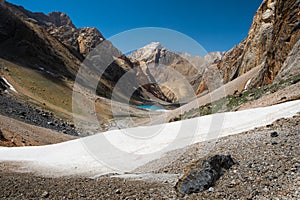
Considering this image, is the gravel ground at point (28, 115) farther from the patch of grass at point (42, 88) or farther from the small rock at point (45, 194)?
the small rock at point (45, 194)

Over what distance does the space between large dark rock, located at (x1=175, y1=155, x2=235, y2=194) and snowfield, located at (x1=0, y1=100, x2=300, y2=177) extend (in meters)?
5.88

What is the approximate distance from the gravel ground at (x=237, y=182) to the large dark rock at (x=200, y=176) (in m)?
0.18

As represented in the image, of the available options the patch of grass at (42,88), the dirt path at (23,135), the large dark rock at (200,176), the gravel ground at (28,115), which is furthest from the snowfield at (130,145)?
the patch of grass at (42,88)

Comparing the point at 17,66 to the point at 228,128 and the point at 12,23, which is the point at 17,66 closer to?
the point at 12,23

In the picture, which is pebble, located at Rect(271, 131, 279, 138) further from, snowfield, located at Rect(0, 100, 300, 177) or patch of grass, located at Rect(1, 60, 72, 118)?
patch of grass, located at Rect(1, 60, 72, 118)

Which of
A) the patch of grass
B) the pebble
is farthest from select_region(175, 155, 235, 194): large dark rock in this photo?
the patch of grass

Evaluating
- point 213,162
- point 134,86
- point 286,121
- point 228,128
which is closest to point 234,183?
point 213,162

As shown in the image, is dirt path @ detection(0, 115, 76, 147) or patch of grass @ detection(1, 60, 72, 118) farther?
patch of grass @ detection(1, 60, 72, 118)

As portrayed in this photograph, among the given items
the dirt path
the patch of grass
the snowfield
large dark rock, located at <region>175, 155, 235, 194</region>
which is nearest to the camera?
large dark rock, located at <region>175, 155, 235, 194</region>

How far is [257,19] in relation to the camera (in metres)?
57.8

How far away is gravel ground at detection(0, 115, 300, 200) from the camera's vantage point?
279 inches

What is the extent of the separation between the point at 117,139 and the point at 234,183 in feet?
36.0

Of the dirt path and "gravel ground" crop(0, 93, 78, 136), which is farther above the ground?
"gravel ground" crop(0, 93, 78, 136)

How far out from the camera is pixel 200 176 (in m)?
7.80
